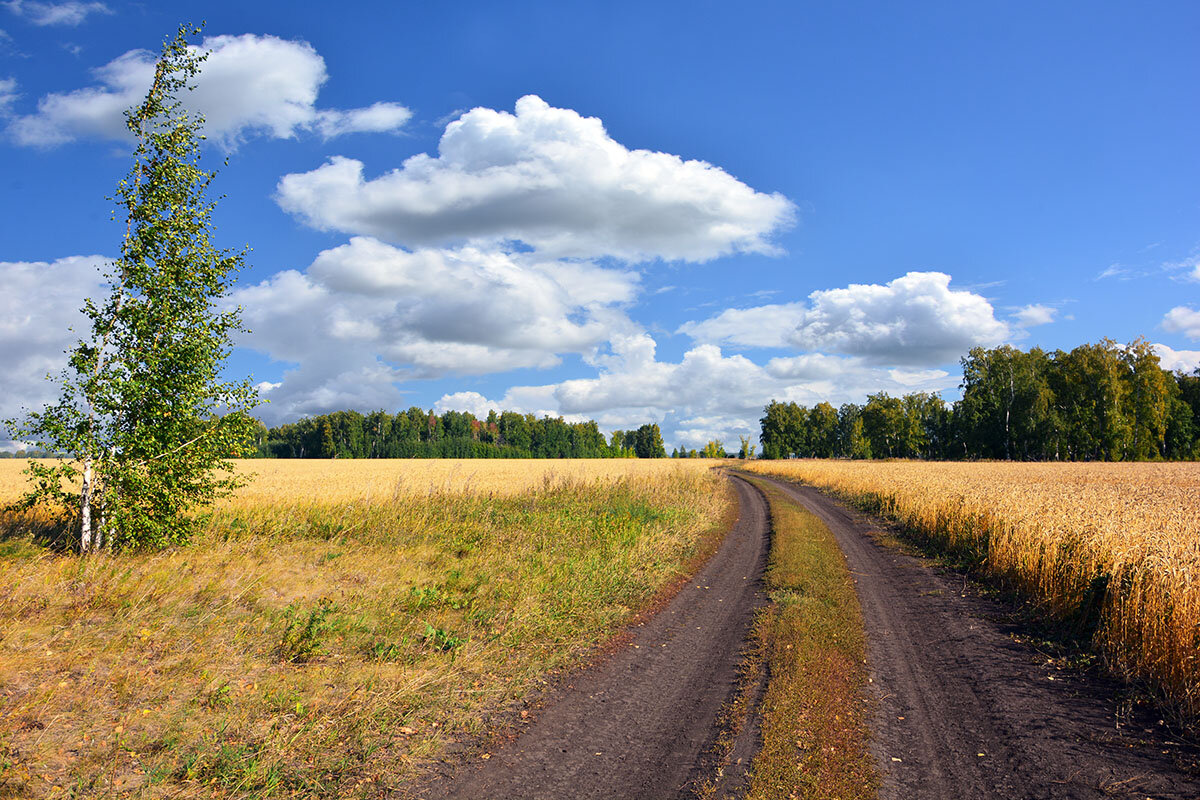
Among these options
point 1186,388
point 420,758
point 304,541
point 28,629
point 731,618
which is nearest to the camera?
point 420,758

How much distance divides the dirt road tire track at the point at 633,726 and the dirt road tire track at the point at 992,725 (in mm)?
1752

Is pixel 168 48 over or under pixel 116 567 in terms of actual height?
over

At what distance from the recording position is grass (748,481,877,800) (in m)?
4.82

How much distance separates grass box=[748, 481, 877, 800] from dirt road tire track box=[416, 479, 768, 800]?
0.56 meters

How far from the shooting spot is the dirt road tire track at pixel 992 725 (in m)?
4.91

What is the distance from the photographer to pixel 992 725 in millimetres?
5996

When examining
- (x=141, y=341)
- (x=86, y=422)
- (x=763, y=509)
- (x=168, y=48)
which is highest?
(x=168, y=48)

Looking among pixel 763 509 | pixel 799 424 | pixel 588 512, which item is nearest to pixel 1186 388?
pixel 799 424

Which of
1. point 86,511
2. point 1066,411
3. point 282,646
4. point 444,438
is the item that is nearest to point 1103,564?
point 282,646

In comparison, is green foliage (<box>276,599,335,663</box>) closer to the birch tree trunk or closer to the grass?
the birch tree trunk

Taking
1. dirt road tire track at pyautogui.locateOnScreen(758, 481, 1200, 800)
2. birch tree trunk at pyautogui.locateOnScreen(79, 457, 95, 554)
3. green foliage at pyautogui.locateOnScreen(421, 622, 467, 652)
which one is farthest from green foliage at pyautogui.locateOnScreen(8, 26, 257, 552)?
dirt road tire track at pyautogui.locateOnScreen(758, 481, 1200, 800)

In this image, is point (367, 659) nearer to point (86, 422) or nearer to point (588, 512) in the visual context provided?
point (86, 422)

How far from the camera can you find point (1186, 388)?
284ft

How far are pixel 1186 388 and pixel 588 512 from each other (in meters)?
113
